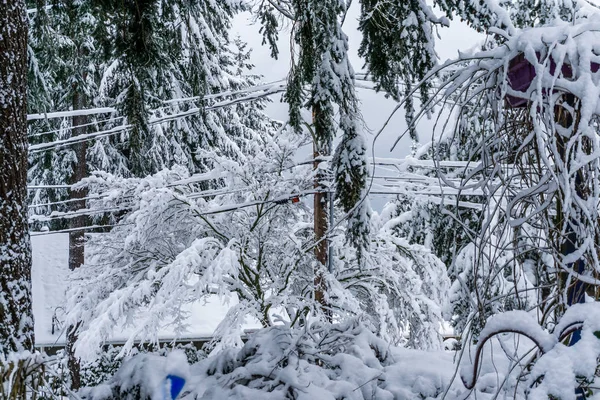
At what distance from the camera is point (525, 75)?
6.16 feet

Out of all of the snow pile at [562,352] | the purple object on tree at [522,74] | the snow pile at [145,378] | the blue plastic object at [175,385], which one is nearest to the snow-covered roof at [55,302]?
the snow pile at [145,378]

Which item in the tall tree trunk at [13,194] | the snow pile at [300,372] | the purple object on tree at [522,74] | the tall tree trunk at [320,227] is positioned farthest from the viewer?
the tall tree trunk at [320,227]

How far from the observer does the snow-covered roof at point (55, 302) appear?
17016 mm

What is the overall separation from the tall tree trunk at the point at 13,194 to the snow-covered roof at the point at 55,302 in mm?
13160

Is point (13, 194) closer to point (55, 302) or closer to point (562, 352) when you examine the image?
point (562, 352)

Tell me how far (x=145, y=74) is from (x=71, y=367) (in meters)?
10.7

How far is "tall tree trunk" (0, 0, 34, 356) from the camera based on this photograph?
350 cm

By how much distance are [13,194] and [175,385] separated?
1970 mm

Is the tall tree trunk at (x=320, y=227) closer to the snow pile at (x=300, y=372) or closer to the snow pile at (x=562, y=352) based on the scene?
the snow pile at (x=300, y=372)

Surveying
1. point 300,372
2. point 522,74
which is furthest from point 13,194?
point 522,74

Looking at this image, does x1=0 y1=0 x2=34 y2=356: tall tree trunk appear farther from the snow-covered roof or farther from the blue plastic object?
the snow-covered roof

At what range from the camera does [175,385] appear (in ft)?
7.92

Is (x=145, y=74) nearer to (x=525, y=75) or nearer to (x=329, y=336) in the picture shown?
(x=329, y=336)

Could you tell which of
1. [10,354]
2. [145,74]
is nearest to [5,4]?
[145,74]
